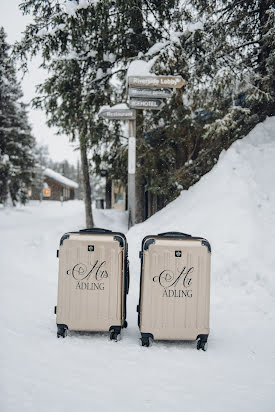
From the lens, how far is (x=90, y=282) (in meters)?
4.12

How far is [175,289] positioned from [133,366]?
3.13 feet

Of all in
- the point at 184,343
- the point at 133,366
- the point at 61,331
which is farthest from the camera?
the point at 184,343

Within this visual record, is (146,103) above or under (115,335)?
above

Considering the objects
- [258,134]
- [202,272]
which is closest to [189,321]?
[202,272]

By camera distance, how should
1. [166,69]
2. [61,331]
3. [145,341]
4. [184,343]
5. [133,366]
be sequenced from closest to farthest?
1. [133,366]
2. [145,341]
3. [61,331]
4. [184,343]
5. [166,69]

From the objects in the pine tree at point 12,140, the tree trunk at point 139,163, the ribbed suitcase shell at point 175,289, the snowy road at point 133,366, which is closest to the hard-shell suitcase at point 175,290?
the ribbed suitcase shell at point 175,289

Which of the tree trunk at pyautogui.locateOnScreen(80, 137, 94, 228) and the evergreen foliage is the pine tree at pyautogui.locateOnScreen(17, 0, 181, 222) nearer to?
the evergreen foliage

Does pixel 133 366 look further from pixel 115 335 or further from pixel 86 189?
pixel 86 189

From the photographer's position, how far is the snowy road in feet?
8.81

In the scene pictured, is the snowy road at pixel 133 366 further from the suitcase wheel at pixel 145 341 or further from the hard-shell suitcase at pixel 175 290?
the hard-shell suitcase at pixel 175 290

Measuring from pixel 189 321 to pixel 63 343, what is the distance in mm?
1404

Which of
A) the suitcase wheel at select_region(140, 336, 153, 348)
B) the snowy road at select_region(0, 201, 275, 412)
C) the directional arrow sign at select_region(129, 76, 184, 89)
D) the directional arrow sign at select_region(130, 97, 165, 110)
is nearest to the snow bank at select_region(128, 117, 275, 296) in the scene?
the snowy road at select_region(0, 201, 275, 412)

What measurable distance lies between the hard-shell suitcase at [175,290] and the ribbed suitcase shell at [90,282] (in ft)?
1.16

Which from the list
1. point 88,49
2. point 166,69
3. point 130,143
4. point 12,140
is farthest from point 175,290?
point 12,140
